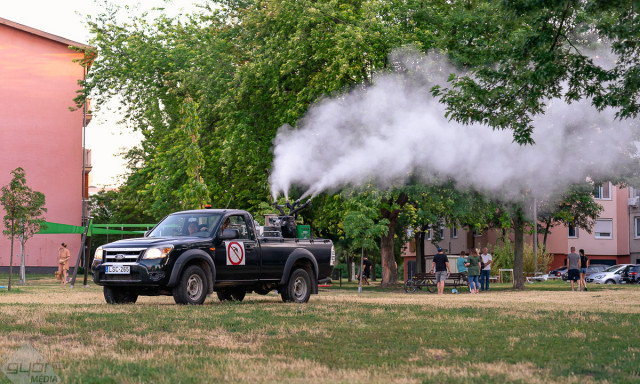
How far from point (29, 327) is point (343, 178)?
18663 millimetres

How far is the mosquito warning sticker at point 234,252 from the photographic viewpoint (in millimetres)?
16438

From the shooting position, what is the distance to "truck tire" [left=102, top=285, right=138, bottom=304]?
642 inches

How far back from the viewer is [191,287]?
51.8 ft

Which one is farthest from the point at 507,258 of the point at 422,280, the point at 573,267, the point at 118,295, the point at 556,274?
the point at 118,295

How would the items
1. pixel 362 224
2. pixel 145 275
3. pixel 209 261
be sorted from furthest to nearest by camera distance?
pixel 362 224
pixel 209 261
pixel 145 275

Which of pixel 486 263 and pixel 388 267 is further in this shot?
pixel 388 267

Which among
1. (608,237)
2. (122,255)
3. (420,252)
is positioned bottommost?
(420,252)

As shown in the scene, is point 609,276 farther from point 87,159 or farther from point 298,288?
point 298,288

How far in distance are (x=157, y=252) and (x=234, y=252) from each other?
1.79 m

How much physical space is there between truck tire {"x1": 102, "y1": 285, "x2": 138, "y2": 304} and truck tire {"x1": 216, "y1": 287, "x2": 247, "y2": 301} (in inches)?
90.8

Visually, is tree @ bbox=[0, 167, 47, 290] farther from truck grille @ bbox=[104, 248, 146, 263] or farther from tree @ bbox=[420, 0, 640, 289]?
tree @ bbox=[420, 0, 640, 289]

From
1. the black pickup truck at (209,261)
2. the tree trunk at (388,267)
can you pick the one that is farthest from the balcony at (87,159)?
the black pickup truck at (209,261)

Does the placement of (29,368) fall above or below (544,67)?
below

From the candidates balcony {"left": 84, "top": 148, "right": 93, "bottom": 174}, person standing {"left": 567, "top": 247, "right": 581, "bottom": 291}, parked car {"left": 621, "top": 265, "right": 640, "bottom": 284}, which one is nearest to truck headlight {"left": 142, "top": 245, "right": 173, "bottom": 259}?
person standing {"left": 567, "top": 247, "right": 581, "bottom": 291}
